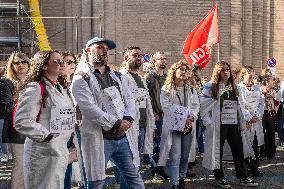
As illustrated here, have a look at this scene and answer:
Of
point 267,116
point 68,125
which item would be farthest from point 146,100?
point 267,116

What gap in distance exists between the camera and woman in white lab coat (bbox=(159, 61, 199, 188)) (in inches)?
333

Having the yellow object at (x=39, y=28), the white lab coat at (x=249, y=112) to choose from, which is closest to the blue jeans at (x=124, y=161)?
the white lab coat at (x=249, y=112)

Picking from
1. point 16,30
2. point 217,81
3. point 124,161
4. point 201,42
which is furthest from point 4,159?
point 16,30

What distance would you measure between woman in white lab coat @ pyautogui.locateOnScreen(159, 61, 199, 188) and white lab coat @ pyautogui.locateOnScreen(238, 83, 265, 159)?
103cm

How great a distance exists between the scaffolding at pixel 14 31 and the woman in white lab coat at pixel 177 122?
40.5 feet

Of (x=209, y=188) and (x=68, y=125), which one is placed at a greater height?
(x=68, y=125)

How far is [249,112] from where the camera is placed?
981 centimetres

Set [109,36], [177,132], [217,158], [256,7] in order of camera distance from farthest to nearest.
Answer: [256,7] < [109,36] < [217,158] < [177,132]

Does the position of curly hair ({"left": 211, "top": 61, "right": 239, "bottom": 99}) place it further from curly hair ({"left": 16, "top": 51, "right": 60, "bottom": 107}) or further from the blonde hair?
curly hair ({"left": 16, "top": 51, "right": 60, "bottom": 107})

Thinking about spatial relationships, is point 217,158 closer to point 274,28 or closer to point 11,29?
point 11,29

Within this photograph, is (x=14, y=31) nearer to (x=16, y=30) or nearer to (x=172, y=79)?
(x=16, y=30)

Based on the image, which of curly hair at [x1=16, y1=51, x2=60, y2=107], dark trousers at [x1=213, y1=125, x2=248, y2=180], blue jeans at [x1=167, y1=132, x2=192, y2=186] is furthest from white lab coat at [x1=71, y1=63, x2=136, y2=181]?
dark trousers at [x1=213, y1=125, x2=248, y2=180]

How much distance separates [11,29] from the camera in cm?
2302

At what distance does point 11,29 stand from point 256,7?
1196cm
